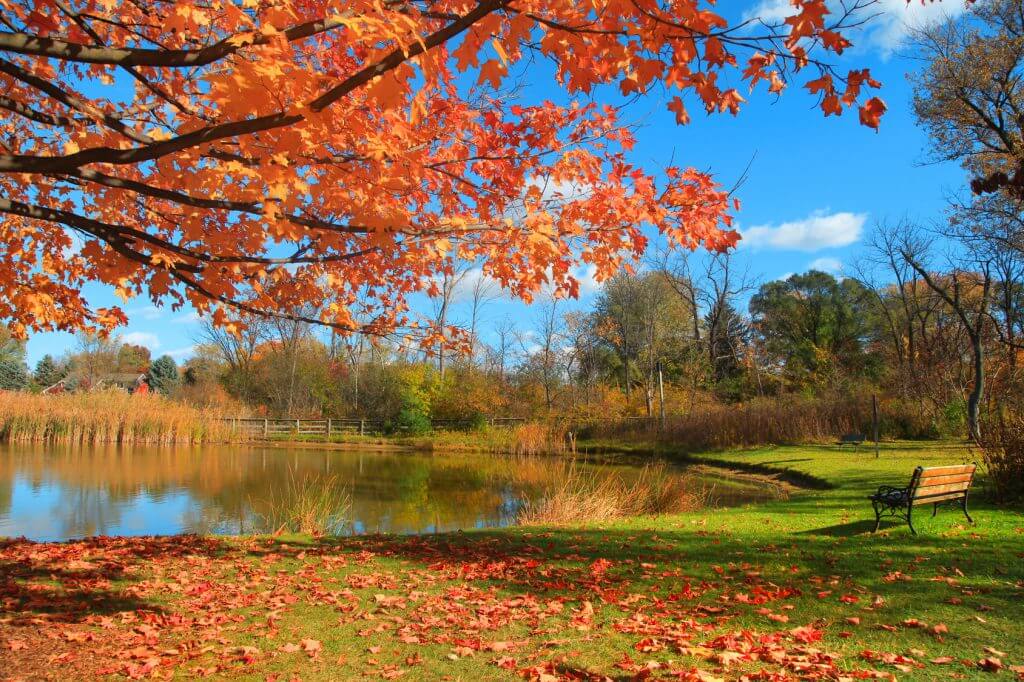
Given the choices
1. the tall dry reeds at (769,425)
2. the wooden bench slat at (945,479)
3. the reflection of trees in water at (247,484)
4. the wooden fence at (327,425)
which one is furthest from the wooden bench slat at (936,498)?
the wooden fence at (327,425)

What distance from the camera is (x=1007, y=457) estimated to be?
9086 mm

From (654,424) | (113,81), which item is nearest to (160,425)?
(654,424)

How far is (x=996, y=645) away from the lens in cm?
385

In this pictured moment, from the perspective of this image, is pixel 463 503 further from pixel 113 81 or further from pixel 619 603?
pixel 113 81

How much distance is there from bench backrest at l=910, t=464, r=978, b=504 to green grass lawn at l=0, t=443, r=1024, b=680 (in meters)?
0.39

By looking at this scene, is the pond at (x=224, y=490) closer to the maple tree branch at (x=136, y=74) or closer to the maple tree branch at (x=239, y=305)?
the maple tree branch at (x=239, y=305)

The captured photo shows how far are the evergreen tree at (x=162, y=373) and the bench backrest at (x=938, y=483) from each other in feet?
197

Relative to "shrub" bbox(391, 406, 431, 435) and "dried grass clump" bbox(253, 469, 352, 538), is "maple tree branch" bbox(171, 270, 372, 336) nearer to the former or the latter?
"dried grass clump" bbox(253, 469, 352, 538)

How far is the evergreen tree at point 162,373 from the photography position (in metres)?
58.2

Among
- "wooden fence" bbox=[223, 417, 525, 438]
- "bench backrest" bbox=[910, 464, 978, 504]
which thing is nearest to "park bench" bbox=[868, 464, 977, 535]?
"bench backrest" bbox=[910, 464, 978, 504]

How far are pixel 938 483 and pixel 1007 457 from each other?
2.51 m

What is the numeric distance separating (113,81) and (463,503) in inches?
409

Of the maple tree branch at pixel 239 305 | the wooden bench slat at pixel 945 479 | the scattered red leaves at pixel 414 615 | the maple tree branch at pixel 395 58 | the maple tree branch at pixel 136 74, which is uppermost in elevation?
the maple tree branch at pixel 136 74

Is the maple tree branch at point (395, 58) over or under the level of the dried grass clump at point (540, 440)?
over
